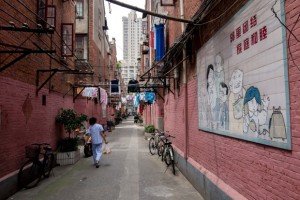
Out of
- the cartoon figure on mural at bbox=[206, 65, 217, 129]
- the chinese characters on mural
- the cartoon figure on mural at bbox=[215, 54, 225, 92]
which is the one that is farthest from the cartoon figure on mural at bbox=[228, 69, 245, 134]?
the cartoon figure on mural at bbox=[206, 65, 217, 129]

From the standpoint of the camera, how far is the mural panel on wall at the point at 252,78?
13.8 feet

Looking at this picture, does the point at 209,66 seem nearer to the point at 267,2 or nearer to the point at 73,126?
the point at 267,2

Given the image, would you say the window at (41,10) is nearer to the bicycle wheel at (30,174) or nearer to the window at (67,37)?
the window at (67,37)

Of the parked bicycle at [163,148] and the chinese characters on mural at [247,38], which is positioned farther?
the parked bicycle at [163,148]

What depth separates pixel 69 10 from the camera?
17281mm

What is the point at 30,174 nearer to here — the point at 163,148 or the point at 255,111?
the point at 163,148

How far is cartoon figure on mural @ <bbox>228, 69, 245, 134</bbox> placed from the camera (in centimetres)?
555

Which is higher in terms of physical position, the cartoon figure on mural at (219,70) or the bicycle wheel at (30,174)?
the cartoon figure on mural at (219,70)

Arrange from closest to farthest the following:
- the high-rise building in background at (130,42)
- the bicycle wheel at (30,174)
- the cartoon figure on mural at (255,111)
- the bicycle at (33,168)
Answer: the cartoon figure on mural at (255,111) → the bicycle wheel at (30,174) → the bicycle at (33,168) → the high-rise building in background at (130,42)

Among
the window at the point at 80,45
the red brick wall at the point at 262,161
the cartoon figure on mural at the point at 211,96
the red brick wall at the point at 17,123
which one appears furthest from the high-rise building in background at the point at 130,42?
the red brick wall at the point at 262,161

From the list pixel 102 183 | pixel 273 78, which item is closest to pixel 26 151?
pixel 102 183

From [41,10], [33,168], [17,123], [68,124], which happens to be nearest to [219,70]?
[17,123]

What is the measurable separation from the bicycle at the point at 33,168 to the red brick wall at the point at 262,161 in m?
4.78

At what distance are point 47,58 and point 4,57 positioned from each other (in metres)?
4.41
